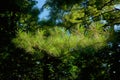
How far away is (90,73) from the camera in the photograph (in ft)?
44.9

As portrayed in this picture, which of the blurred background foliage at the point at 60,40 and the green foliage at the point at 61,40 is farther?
the green foliage at the point at 61,40

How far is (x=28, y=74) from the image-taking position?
43.2ft

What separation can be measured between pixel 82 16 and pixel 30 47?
2.86 metres

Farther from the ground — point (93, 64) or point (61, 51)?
point (61, 51)

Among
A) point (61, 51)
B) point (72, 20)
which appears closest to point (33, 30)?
point (61, 51)

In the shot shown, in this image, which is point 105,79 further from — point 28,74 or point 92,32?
Answer: point 92,32

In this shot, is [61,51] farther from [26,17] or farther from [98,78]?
[98,78]

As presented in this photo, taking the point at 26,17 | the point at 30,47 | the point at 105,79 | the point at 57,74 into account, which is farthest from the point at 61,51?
the point at 105,79

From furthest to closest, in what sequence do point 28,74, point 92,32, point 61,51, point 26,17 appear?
point 28,74 < point 26,17 < point 61,51 < point 92,32

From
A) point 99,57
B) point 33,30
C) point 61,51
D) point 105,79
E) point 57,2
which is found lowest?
point 105,79

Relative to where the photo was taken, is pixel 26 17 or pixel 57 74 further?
pixel 57 74

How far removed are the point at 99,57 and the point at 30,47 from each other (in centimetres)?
496

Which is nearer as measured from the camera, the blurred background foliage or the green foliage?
the blurred background foliage

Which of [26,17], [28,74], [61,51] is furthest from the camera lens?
[28,74]
